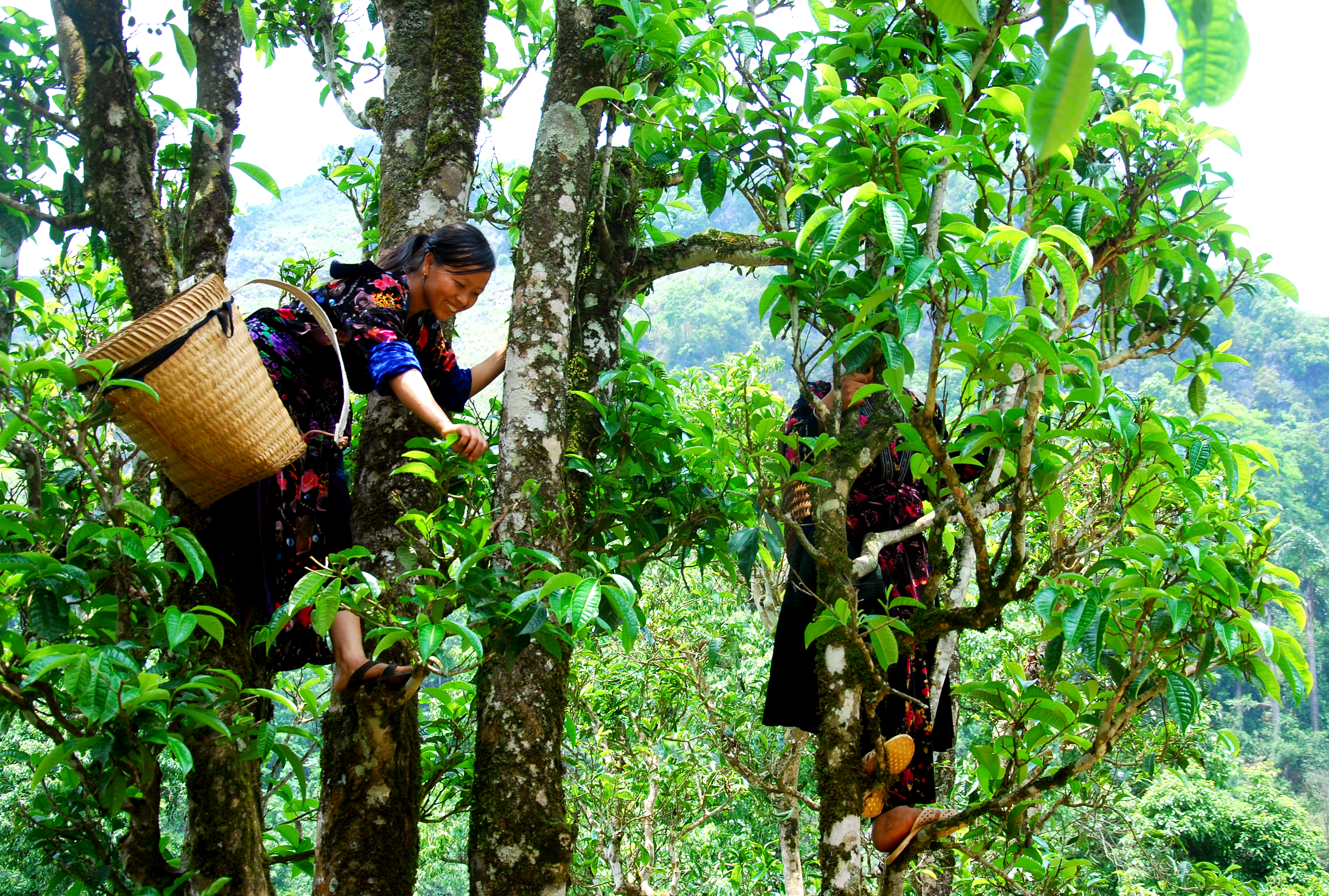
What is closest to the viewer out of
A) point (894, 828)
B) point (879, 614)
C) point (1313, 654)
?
point (894, 828)

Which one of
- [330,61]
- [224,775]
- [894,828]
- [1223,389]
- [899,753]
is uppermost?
[1223,389]

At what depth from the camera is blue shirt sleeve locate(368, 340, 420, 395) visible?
1852 mm

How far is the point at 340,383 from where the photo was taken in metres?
2.07

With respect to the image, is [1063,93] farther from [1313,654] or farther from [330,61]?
[1313,654]

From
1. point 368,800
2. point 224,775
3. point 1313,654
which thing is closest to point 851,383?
point 368,800

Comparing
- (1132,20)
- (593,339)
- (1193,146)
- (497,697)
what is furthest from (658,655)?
(1132,20)

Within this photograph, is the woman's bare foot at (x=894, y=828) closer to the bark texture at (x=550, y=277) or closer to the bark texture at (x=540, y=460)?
the bark texture at (x=540, y=460)

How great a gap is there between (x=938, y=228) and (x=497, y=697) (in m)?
1.19

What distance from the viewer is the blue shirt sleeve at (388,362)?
185cm

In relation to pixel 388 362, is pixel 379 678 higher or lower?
lower

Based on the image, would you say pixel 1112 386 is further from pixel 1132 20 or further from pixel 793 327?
pixel 1132 20

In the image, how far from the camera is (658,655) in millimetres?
5340

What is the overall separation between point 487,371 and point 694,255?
657 millimetres

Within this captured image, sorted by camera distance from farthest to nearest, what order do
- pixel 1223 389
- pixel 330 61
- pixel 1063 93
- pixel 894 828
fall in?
pixel 1223 389 < pixel 330 61 < pixel 894 828 < pixel 1063 93
